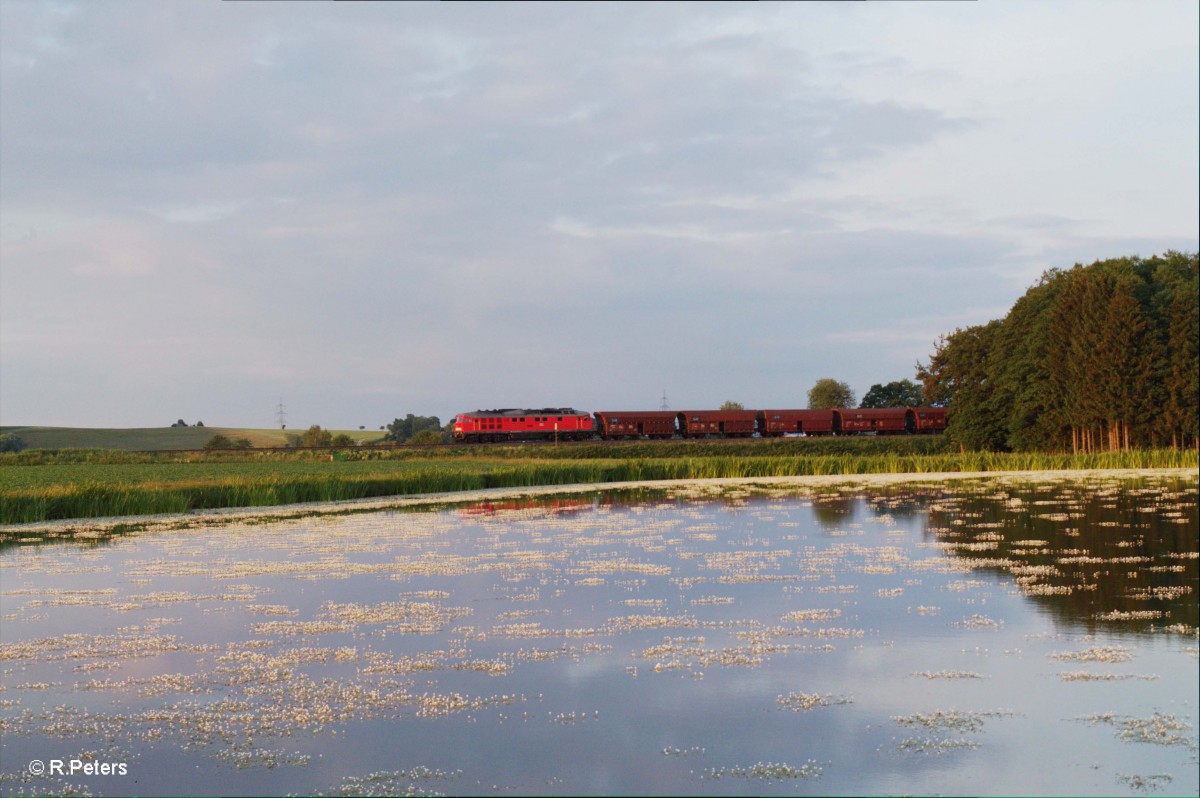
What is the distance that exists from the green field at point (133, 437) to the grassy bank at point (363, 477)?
58322 mm

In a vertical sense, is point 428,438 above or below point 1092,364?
below

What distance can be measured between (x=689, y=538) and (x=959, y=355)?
59.1 m

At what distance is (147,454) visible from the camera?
231ft

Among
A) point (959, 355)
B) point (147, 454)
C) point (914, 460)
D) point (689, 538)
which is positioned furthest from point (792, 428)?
point (689, 538)

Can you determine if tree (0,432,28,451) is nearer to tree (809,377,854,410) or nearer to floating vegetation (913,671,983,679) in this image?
tree (809,377,854,410)

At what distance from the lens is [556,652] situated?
36.1 feet

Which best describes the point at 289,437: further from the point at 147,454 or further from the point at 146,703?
the point at 146,703

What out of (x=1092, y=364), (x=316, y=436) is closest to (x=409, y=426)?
(x=316, y=436)

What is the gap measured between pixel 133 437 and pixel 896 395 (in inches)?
3437

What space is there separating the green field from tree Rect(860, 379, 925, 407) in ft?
191

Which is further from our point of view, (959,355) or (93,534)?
(959,355)

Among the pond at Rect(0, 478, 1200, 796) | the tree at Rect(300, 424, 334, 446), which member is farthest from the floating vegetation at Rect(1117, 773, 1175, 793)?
the tree at Rect(300, 424, 334, 446)

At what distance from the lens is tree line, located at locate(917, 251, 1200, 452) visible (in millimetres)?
56812

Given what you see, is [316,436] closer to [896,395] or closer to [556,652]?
[896,395]
